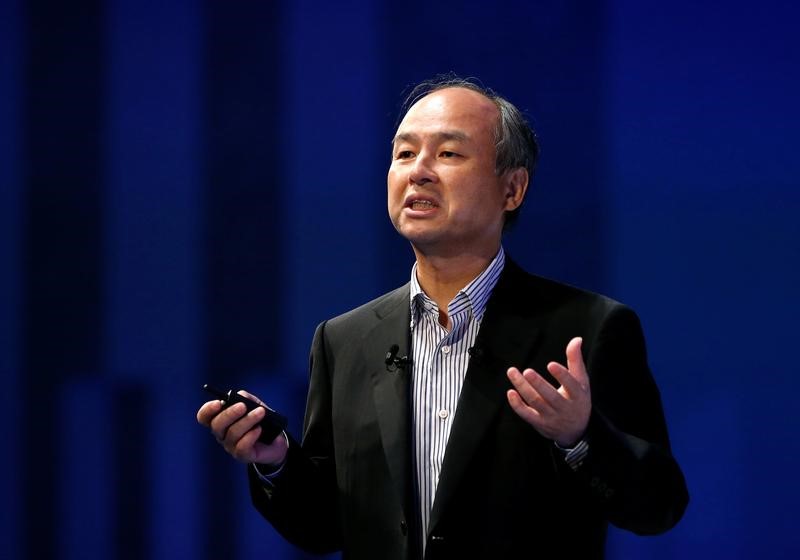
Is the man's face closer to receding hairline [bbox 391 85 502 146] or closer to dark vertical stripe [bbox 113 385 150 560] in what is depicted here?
receding hairline [bbox 391 85 502 146]

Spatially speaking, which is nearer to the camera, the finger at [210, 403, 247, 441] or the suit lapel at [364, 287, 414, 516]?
the finger at [210, 403, 247, 441]

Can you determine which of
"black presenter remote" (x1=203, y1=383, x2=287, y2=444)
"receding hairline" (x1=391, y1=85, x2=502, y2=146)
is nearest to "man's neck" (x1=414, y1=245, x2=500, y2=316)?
"receding hairline" (x1=391, y1=85, x2=502, y2=146)

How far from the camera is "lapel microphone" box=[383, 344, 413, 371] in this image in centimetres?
183

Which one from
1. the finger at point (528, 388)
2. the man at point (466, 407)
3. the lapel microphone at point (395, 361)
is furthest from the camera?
the lapel microphone at point (395, 361)

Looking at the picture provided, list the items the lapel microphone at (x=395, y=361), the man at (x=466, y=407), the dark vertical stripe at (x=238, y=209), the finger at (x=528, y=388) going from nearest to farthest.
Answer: the finger at (x=528, y=388) < the man at (x=466, y=407) < the lapel microphone at (x=395, y=361) < the dark vertical stripe at (x=238, y=209)

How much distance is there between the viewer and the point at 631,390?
1722mm

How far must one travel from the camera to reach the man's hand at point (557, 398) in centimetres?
144

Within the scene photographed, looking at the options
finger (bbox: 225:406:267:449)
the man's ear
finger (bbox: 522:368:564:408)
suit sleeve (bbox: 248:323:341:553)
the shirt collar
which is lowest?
suit sleeve (bbox: 248:323:341:553)

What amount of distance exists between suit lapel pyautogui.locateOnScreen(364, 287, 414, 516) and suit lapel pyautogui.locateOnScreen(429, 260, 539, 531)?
3.3 inches

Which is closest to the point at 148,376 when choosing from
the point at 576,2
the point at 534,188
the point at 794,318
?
the point at 534,188

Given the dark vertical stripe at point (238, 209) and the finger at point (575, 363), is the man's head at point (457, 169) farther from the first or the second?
the dark vertical stripe at point (238, 209)

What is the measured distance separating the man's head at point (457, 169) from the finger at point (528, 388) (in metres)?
0.47

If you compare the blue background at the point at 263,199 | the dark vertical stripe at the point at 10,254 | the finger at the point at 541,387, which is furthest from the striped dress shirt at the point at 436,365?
the dark vertical stripe at the point at 10,254

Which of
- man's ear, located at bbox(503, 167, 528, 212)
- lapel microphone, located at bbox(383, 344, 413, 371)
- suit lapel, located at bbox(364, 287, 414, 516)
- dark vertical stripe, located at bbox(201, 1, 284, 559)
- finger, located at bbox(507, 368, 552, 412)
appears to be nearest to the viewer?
finger, located at bbox(507, 368, 552, 412)
